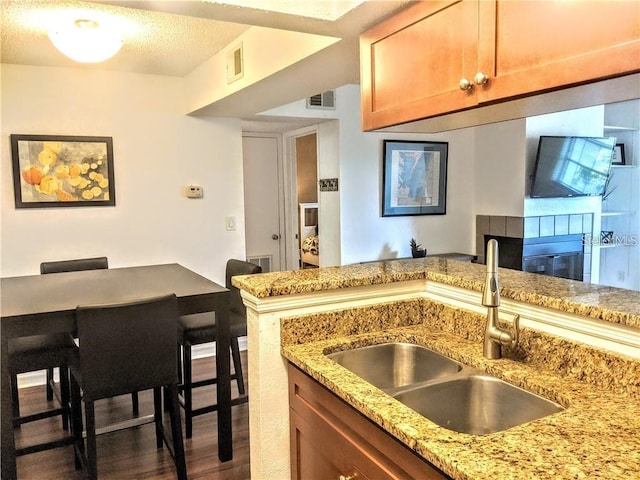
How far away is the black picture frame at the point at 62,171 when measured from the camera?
3.59m

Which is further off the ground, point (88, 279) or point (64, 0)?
point (64, 0)

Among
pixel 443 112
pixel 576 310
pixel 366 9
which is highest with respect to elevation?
pixel 366 9

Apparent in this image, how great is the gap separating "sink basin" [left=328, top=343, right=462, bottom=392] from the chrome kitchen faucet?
20cm

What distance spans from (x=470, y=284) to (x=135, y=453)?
2.10 metres

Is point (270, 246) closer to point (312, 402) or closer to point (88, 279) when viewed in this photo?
point (88, 279)

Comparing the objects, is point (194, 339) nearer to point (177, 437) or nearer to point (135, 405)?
point (177, 437)

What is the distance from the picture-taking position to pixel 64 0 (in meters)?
2.36

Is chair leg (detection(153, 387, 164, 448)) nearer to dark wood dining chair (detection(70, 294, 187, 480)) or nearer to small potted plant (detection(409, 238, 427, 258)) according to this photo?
dark wood dining chair (detection(70, 294, 187, 480))

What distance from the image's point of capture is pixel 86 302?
236cm

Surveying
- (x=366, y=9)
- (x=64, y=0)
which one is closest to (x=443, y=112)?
(x=366, y=9)

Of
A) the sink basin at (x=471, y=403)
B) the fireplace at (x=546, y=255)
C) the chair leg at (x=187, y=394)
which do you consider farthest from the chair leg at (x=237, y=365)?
the fireplace at (x=546, y=255)

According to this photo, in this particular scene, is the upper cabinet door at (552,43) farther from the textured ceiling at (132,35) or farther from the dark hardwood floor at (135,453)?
the dark hardwood floor at (135,453)

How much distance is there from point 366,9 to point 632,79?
2.94ft

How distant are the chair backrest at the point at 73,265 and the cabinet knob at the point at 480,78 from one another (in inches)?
118
